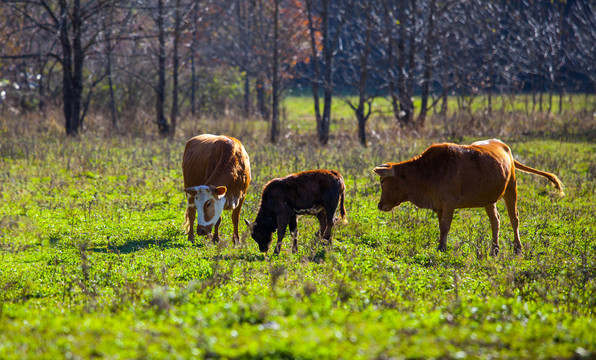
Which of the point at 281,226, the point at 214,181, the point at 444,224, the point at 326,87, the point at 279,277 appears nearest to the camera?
the point at 279,277

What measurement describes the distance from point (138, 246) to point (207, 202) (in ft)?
3.99

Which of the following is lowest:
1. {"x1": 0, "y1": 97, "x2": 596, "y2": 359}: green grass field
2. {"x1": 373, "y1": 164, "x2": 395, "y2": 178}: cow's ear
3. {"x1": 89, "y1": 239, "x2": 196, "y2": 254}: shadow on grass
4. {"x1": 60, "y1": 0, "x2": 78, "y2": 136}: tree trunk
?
{"x1": 89, "y1": 239, "x2": 196, "y2": 254}: shadow on grass

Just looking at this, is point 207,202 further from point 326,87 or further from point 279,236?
point 326,87

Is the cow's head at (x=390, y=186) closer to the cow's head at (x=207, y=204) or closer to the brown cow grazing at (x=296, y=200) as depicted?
the brown cow grazing at (x=296, y=200)

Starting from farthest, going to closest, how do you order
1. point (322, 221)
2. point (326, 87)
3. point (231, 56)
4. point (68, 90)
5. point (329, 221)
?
point (231, 56) → point (326, 87) → point (68, 90) → point (322, 221) → point (329, 221)

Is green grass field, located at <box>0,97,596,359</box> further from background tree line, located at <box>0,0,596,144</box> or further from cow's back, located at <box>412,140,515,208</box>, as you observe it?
→ background tree line, located at <box>0,0,596,144</box>

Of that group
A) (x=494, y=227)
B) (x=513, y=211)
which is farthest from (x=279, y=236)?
(x=513, y=211)

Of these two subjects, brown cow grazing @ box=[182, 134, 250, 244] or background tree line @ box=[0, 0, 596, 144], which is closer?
brown cow grazing @ box=[182, 134, 250, 244]

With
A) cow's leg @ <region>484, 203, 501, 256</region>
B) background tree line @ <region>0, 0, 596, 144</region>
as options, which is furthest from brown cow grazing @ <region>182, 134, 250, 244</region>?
background tree line @ <region>0, 0, 596, 144</region>

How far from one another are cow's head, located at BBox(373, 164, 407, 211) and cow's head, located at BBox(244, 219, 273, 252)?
1.93 meters

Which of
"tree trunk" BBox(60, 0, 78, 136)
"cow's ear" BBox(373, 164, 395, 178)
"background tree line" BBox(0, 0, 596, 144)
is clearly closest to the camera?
"cow's ear" BBox(373, 164, 395, 178)

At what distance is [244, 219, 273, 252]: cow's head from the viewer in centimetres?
937

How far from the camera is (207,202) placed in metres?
9.30

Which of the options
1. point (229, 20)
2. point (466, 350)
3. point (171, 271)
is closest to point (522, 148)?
point (171, 271)
